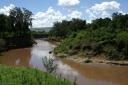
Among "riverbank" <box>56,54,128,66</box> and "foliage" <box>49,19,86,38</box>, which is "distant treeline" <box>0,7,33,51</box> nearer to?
"foliage" <box>49,19,86,38</box>

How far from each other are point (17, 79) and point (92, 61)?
37.1 meters

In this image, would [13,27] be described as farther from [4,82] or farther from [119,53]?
[4,82]

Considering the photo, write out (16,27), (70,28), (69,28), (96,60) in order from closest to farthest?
(96,60) < (16,27) < (70,28) < (69,28)

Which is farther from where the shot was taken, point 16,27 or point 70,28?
point 70,28

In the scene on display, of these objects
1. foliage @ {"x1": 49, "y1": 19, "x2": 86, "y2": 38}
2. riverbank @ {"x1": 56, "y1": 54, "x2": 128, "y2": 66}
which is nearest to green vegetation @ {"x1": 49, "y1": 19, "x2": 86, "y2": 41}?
foliage @ {"x1": 49, "y1": 19, "x2": 86, "y2": 38}

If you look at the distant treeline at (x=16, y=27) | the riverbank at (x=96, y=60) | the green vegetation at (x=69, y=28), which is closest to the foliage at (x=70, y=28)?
the green vegetation at (x=69, y=28)

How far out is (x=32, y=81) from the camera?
17.6 meters

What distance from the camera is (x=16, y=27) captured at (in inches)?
Answer: 4006

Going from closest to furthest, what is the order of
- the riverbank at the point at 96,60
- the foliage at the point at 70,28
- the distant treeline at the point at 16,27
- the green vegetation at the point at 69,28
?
the riverbank at the point at 96,60
the distant treeline at the point at 16,27
the foliage at the point at 70,28
the green vegetation at the point at 69,28

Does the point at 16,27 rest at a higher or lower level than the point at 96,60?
higher

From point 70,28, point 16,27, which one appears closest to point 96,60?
point 16,27

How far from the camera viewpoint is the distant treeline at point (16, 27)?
3659 inches

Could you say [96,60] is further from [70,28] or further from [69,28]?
[69,28]

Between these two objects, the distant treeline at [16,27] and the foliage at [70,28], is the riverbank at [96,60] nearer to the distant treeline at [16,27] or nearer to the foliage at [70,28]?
the distant treeline at [16,27]
